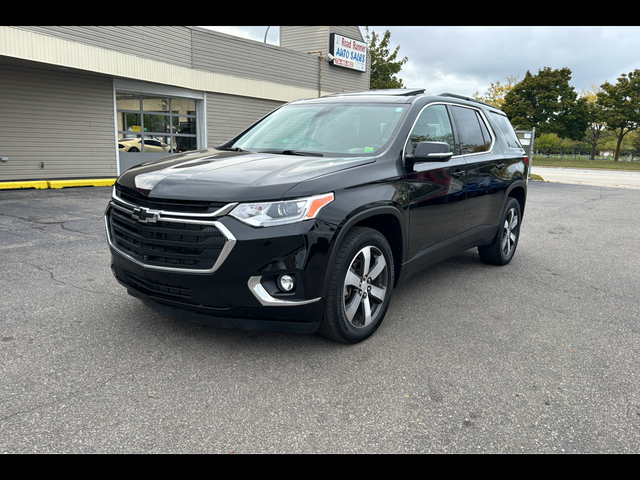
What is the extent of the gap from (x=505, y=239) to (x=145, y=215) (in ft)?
14.3

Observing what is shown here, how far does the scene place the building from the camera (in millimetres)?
14531

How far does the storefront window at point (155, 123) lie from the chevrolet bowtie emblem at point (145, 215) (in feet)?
50.9

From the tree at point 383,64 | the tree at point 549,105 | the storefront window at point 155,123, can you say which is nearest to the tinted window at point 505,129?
the storefront window at point 155,123

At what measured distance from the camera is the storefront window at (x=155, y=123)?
57.1ft

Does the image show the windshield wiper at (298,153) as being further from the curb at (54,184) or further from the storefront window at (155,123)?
the storefront window at (155,123)

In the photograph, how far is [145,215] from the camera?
3178 millimetres

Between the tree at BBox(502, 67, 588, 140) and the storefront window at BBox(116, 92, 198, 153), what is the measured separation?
133ft

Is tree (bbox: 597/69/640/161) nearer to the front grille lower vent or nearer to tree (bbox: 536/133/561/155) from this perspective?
tree (bbox: 536/133/561/155)

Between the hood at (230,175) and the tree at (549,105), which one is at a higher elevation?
the tree at (549,105)

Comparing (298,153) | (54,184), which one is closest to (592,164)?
(54,184)

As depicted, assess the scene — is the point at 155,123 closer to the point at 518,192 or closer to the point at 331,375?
the point at 518,192

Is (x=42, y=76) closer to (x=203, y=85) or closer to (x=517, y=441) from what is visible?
(x=203, y=85)

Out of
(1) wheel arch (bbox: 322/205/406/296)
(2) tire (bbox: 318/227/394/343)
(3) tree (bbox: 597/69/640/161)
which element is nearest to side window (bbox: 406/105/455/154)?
(1) wheel arch (bbox: 322/205/406/296)

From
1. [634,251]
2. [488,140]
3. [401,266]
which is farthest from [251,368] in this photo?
[634,251]
